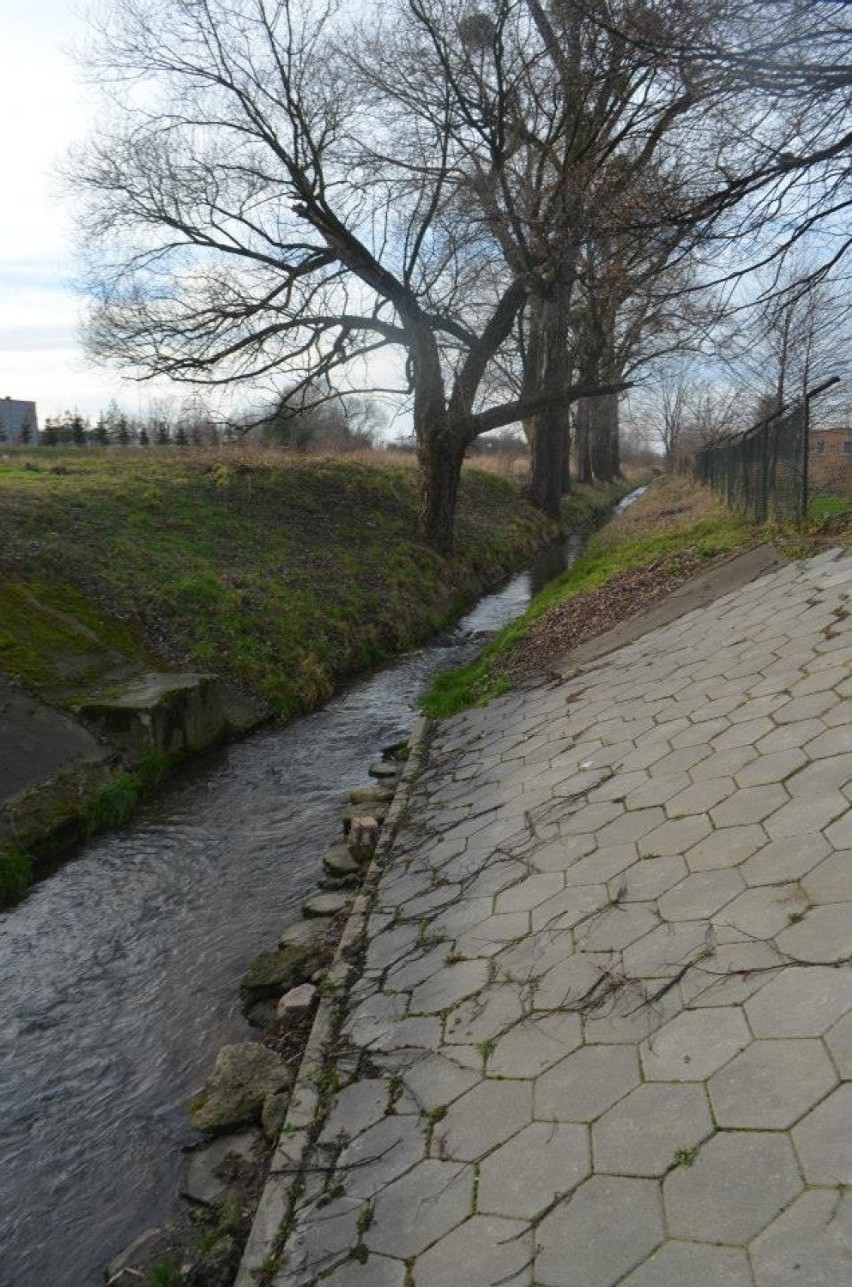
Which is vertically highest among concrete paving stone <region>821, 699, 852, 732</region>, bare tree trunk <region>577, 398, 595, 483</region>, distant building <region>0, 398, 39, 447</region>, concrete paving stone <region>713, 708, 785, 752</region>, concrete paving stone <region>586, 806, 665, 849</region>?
distant building <region>0, 398, 39, 447</region>

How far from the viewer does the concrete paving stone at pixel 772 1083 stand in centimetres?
264

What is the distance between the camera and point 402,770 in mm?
7883

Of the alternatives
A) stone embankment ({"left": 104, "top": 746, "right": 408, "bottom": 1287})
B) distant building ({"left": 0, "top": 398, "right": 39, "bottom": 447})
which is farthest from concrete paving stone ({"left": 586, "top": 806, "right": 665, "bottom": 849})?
distant building ({"left": 0, "top": 398, "right": 39, "bottom": 447})

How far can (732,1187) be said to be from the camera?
2.49 metres

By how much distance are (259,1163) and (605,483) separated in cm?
4416

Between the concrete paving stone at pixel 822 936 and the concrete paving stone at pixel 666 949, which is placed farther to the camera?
the concrete paving stone at pixel 666 949

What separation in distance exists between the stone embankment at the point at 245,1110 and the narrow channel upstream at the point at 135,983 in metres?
0.14

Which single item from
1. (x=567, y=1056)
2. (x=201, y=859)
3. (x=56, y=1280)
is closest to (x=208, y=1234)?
(x=56, y=1280)

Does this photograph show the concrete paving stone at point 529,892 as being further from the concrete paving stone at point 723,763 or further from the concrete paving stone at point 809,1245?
the concrete paving stone at point 809,1245

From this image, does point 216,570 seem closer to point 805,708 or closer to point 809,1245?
point 805,708

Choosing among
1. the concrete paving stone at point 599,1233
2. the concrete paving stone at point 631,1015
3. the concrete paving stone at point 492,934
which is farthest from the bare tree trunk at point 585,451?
the concrete paving stone at point 599,1233

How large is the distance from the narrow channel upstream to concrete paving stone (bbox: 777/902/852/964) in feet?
8.95

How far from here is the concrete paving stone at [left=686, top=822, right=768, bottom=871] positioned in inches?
157

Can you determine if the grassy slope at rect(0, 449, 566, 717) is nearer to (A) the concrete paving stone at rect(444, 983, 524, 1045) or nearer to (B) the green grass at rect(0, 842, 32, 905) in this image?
(B) the green grass at rect(0, 842, 32, 905)
